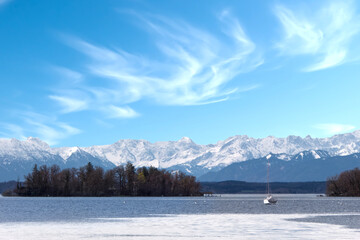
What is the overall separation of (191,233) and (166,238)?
6.32m

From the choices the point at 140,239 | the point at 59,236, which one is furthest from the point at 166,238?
A: the point at 59,236

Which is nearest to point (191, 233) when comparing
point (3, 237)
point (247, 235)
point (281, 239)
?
point (247, 235)

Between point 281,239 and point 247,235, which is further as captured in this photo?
point 247,235

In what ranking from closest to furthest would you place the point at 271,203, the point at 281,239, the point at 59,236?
the point at 281,239 → the point at 59,236 → the point at 271,203

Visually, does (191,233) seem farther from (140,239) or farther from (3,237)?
(3,237)

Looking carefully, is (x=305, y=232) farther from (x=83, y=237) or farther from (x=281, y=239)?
(x=83, y=237)

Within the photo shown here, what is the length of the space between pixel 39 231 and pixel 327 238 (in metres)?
33.7

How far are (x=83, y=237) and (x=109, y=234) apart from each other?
13.8ft

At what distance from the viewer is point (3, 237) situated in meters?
54.2

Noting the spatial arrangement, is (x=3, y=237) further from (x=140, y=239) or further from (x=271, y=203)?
(x=271, y=203)

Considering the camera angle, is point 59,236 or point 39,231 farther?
point 39,231

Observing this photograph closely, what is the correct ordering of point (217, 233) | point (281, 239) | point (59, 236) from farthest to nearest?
point (217, 233), point (59, 236), point (281, 239)

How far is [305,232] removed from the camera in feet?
197

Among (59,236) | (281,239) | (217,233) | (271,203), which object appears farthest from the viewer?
(271,203)
